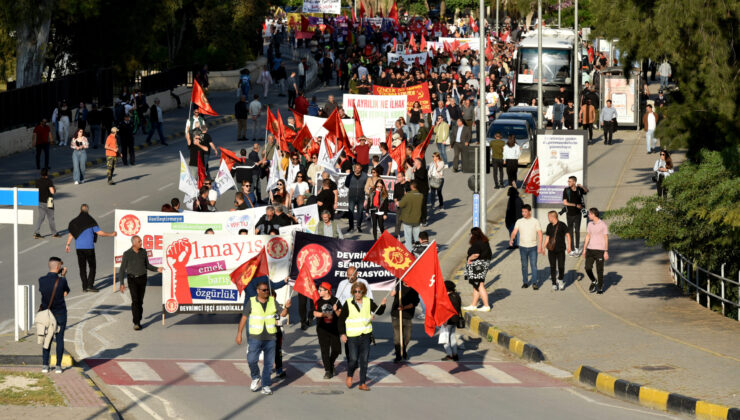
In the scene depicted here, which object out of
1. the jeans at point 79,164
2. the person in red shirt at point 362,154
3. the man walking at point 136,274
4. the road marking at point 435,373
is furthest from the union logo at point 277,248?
the jeans at point 79,164

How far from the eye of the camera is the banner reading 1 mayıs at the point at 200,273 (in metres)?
20.6

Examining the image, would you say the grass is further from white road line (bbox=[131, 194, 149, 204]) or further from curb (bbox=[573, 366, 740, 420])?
white road line (bbox=[131, 194, 149, 204])

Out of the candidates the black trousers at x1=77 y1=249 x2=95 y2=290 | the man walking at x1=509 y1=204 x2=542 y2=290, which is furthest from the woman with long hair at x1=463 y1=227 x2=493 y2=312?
the black trousers at x1=77 y1=249 x2=95 y2=290

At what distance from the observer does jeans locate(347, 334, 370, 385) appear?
16602 millimetres

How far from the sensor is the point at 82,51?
50781mm

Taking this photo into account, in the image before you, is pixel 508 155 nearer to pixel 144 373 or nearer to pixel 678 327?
pixel 678 327

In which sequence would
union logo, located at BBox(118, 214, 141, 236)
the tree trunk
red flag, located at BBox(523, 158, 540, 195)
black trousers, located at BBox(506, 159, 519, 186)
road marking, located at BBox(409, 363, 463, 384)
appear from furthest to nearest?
the tree trunk < black trousers, located at BBox(506, 159, 519, 186) < red flag, located at BBox(523, 158, 540, 195) < union logo, located at BBox(118, 214, 141, 236) < road marking, located at BBox(409, 363, 463, 384)

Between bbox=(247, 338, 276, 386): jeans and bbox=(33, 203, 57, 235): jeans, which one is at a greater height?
bbox=(33, 203, 57, 235): jeans

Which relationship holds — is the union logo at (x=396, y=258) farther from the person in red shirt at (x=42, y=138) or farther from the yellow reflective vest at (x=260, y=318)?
the person in red shirt at (x=42, y=138)

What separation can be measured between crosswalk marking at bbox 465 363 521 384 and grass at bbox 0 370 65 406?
19.1ft

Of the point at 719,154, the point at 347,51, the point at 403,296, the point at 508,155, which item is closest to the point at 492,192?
the point at 508,155

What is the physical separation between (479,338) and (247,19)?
45220 millimetres

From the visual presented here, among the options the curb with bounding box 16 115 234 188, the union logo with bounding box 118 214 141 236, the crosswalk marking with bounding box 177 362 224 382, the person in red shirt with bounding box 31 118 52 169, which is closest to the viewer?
the crosswalk marking with bounding box 177 362 224 382

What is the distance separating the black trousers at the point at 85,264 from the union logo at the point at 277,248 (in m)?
4.02
